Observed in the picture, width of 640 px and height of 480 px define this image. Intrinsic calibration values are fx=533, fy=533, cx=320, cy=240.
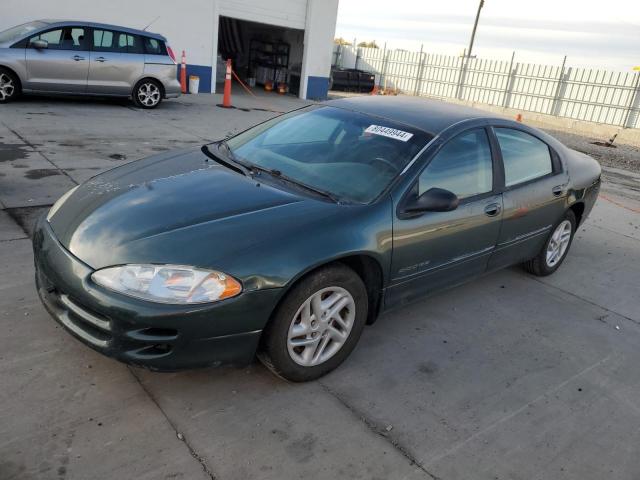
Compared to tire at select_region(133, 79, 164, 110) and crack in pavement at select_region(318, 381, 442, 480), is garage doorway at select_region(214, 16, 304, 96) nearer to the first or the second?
tire at select_region(133, 79, 164, 110)

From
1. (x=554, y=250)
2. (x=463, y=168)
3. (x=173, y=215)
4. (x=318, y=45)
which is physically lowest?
(x=554, y=250)

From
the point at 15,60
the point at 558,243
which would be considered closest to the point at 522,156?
the point at 558,243

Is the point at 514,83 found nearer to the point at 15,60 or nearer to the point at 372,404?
the point at 15,60

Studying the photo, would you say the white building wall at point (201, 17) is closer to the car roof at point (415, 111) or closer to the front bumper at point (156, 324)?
the car roof at point (415, 111)

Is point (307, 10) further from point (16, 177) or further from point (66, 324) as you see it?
point (66, 324)

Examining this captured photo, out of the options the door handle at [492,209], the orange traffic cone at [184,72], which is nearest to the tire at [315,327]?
the door handle at [492,209]

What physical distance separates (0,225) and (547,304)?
470 cm

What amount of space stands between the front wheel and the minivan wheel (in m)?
2.30

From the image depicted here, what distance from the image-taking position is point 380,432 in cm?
270

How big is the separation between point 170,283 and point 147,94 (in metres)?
10.3

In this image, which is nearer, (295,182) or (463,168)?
(295,182)

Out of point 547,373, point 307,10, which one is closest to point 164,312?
point 547,373

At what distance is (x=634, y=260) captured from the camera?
5758 millimetres

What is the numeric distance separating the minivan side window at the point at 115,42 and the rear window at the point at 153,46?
13 centimetres
